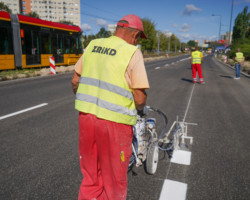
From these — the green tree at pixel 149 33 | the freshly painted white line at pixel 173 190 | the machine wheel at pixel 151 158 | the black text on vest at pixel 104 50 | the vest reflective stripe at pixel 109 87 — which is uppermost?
the green tree at pixel 149 33

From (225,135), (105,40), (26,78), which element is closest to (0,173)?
(105,40)

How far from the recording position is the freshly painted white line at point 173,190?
272 centimetres

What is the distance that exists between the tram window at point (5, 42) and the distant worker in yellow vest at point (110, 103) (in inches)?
533

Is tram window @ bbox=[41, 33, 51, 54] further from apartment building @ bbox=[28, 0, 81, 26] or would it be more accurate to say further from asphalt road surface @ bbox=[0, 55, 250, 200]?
apartment building @ bbox=[28, 0, 81, 26]

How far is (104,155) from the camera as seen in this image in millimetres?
1976

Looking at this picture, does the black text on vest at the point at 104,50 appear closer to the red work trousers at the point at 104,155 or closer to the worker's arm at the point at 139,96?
the worker's arm at the point at 139,96

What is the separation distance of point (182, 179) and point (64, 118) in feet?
11.5

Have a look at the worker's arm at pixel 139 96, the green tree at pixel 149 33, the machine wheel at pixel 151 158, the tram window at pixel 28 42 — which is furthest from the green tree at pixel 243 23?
the worker's arm at pixel 139 96

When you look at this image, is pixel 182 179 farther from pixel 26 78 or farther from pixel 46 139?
pixel 26 78

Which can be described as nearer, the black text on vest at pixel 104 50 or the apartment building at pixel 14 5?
the black text on vest at pixel 104 50

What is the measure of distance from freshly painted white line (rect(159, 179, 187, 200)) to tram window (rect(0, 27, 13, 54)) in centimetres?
1356

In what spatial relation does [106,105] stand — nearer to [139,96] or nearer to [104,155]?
[139,96]

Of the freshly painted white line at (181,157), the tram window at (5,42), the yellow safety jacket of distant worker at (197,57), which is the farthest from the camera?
the tram window at (5,42)

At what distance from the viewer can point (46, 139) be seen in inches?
171
